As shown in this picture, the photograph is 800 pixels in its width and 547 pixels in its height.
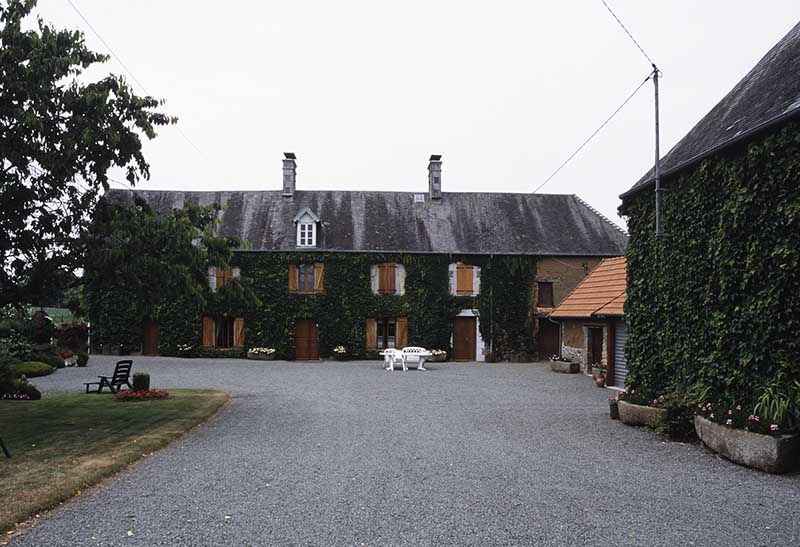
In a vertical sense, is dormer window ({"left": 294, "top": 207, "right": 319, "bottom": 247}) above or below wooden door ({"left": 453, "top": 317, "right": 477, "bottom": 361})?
above

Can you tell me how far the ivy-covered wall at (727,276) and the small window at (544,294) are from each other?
17.1 meters

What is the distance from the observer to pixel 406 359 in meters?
23.7

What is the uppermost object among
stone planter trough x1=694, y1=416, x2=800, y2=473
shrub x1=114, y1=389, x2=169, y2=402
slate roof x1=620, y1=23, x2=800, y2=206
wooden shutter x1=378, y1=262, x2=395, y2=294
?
slate roof x1=620, y1=23, x2=800, y2=206

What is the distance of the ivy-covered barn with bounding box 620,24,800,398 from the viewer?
840cm

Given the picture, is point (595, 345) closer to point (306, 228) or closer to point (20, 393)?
point (306, 228)

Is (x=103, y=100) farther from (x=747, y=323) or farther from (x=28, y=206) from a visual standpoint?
(x=747, y=323)

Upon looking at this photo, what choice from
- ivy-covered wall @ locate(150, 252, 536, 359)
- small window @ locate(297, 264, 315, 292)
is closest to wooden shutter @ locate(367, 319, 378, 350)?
ivy-covered wall @ locate(150, 252, 536, 359)

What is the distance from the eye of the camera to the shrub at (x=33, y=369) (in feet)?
66.4

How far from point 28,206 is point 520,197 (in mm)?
26384

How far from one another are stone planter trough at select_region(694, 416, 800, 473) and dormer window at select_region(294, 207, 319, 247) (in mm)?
22872

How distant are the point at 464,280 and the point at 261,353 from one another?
32.6ft

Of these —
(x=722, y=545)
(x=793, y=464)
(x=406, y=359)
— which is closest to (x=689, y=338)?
(x=793, y=464)

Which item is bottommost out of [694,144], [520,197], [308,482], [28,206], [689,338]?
[308,482]

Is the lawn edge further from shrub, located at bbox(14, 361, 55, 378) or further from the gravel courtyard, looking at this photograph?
shrub, located at bbox(14, 361, 55, 378)
